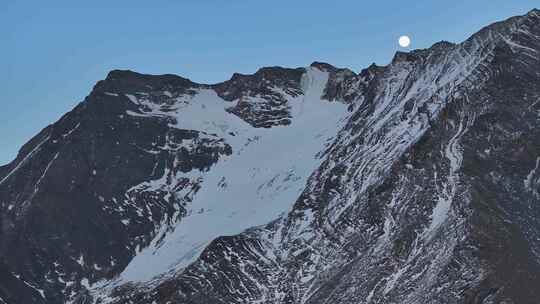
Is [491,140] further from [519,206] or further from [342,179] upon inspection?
[342,179]

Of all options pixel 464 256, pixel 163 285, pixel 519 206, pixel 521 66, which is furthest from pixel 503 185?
pixel 163 285

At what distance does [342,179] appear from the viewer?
195 metres

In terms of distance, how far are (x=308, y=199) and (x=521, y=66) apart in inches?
1549

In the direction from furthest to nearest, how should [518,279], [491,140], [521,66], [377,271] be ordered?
[521,66] → [491,140] → [377,271] → [518,279]

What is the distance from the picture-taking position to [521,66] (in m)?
189

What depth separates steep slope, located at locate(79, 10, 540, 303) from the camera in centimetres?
14925

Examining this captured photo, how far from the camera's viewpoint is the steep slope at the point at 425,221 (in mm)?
149250

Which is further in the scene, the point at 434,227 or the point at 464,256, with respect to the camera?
the point at 434,227

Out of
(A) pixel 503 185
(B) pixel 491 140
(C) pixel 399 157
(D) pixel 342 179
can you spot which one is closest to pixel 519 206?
(A) pixel 503 185

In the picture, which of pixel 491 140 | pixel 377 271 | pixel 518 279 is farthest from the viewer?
pixel 491 140

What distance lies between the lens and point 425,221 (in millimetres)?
162750

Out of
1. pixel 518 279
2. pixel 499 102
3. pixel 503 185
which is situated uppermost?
pixel 499 102

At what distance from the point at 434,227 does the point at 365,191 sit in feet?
84.3

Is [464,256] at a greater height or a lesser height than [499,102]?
lesser
